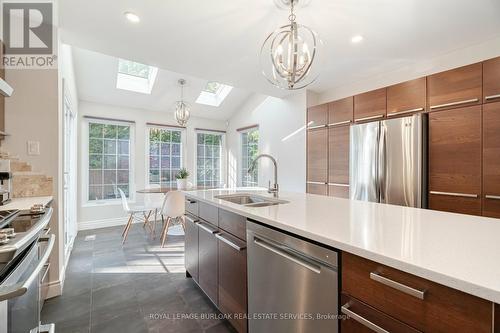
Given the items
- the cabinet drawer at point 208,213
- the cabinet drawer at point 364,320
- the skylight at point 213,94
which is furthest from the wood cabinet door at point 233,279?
the skylight at point 213,94

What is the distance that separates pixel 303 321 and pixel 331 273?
0.32 m

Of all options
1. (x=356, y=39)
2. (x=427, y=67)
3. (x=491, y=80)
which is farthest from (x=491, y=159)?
(x=356, y=39)

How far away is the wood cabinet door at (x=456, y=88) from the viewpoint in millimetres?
2146

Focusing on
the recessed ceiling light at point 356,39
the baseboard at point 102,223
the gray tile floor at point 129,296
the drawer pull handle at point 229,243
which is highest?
the recessed ceiling light at point 356,39

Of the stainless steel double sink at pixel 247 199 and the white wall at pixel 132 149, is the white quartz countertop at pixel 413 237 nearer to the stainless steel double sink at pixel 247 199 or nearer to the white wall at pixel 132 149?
the stainless steel double sink at pixel 247 199

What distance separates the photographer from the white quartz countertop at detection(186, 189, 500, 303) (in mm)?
628

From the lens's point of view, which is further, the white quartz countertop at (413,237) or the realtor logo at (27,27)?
the realtor logo at (27,27)

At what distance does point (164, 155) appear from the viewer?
205 inches

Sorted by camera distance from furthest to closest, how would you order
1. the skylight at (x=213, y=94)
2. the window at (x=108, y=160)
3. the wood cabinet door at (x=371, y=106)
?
the skylight at (x=213, y=94)
the window at (x=108, y=160)
the wood cabinet door at (x=371, y=106)

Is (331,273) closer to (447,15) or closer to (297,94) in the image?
(447,15)

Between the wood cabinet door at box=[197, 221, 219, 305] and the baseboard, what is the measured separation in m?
3.26

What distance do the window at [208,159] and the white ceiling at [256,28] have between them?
2.82m

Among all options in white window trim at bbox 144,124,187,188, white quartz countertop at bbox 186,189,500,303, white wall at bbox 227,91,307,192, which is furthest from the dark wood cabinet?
white window trim at bbox 144,124,187,188

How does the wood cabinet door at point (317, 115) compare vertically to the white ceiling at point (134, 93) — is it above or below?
below
